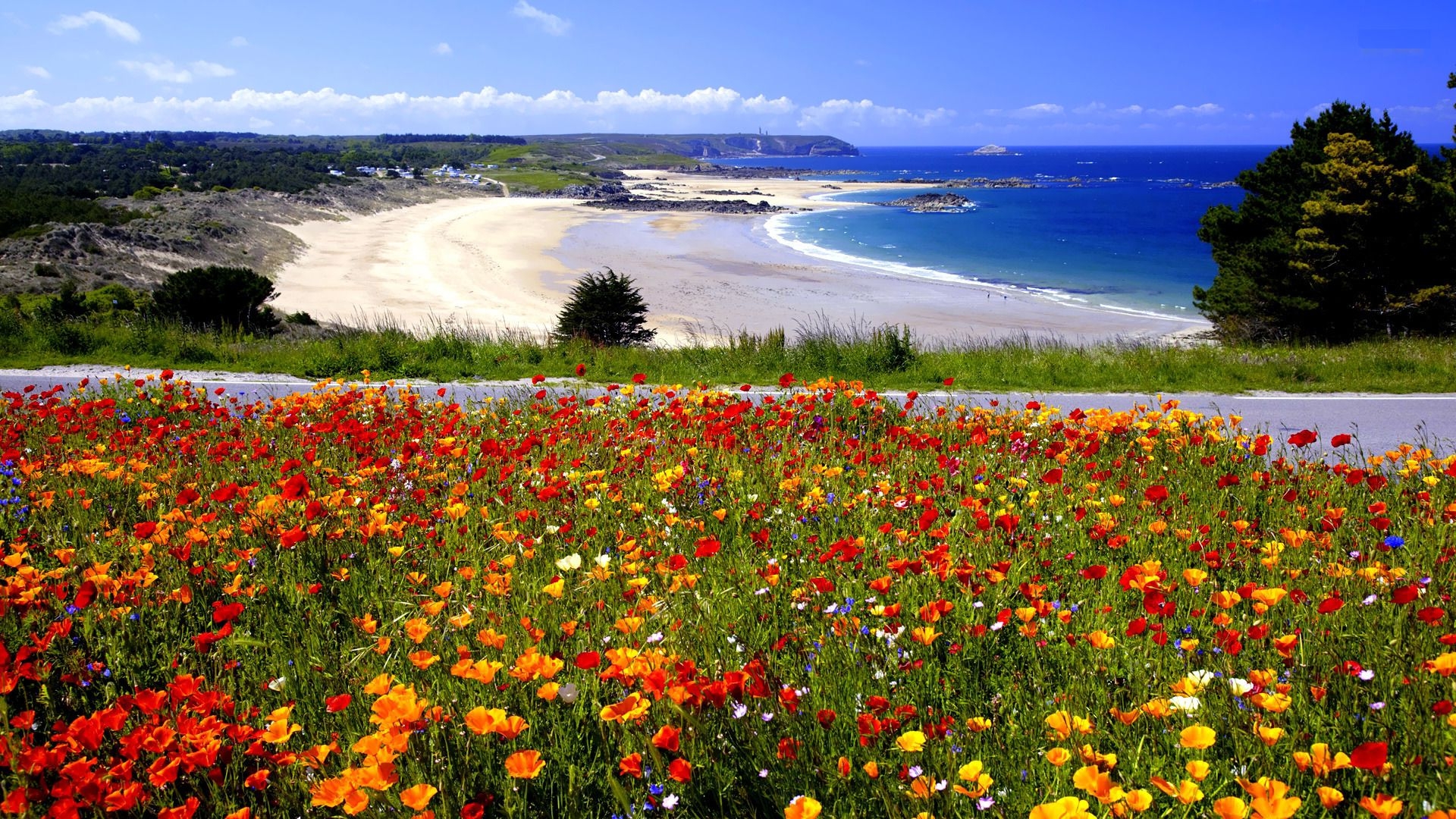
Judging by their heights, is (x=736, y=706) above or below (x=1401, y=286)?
below

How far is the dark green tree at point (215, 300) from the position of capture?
20094 mm

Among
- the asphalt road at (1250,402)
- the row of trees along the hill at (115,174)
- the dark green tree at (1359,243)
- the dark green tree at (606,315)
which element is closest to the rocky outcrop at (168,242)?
the row of trees along the hill at (115,174)

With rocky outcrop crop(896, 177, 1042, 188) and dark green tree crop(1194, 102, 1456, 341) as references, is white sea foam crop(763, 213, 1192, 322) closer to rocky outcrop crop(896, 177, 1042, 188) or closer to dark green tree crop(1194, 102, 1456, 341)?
dark green tree crop(1194, 102, 1456, 341)

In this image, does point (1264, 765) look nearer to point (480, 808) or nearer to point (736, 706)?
point (736, 706)

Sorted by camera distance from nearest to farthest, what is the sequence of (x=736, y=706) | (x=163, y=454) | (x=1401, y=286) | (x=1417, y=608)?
(x=736, y=706)
(x=1417, y=608)
(x=163, y=454)
(x=1401, y=286)

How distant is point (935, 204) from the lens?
3386 inches

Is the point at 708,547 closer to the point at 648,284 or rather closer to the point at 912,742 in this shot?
the point at 912,742

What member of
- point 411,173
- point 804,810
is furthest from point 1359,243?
point 411,173

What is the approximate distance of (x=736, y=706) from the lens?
2127mm

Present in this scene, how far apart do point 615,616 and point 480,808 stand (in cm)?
116

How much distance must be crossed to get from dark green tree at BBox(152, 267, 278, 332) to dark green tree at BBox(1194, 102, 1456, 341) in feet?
78.2

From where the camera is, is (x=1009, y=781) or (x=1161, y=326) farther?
(x=1161, y=326)

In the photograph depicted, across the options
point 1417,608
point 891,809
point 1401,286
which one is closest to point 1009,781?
point 891,809

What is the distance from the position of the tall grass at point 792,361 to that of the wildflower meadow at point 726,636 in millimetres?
7245
